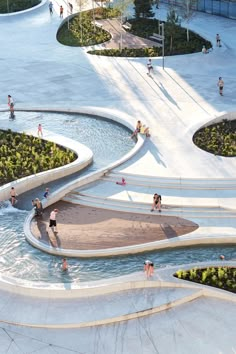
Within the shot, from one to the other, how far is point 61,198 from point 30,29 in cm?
3564

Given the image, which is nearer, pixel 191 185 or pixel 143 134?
pixel 191 185

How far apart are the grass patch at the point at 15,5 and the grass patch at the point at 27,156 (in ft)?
117

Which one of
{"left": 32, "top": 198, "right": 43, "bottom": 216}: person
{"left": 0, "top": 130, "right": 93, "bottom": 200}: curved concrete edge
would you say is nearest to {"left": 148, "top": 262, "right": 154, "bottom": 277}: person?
{"left": 32, "top": 198, "right": 43, "bottom": 216}: person

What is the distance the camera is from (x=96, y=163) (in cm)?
3152

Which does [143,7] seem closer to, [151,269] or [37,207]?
[37,207]

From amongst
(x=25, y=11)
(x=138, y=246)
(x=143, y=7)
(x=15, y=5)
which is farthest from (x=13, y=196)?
(x=15, y=5)

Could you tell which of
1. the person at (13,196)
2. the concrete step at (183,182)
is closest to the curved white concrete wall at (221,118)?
the concrete step at (183,182)

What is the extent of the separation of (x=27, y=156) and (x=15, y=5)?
1576 inches

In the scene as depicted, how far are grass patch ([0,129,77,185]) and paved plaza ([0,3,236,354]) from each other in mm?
2862

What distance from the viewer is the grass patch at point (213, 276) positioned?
2189 cm

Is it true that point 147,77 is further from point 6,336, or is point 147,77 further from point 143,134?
point 6,336

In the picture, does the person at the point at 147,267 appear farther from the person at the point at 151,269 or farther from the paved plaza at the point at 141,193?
the paved plaza at the point at 141,193

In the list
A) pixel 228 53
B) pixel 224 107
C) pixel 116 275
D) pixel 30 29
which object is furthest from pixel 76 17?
pixel 116 275

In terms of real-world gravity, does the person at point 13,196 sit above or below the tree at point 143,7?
below
